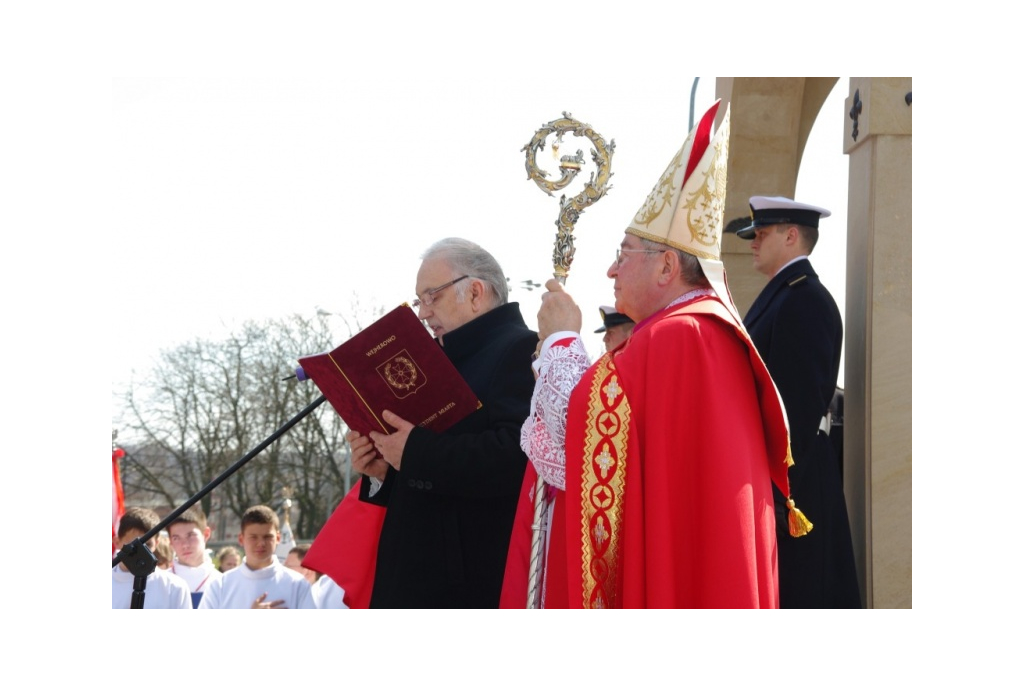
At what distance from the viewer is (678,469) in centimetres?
352

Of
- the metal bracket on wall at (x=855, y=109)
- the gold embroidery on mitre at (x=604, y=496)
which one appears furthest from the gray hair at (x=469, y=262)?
the metal bracket on wall at (x=855, y=109)

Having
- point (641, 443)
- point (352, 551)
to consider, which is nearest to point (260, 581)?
point (352, 551)

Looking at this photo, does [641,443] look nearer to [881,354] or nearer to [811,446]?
[811,446]

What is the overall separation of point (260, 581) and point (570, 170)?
395cm

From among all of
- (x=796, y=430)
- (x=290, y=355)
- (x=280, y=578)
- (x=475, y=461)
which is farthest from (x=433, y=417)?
(x=290, y=355)

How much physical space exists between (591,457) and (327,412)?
2731 cm

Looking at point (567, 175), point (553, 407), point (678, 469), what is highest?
point (567, 175)

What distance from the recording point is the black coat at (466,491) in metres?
4.39

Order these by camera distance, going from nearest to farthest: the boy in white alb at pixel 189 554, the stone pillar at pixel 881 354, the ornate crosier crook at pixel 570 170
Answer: the ornate crosier crook at pixel 570 170
the stone pillar at pixel 881 354
the boy in white alb at pixel 189 554

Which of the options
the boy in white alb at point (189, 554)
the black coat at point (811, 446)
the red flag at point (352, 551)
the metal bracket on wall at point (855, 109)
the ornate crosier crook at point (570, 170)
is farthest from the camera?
the boy in white alb at point (189, 554)

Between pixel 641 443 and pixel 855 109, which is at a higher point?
pixel 855 109

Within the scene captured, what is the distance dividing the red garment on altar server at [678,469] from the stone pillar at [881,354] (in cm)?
178

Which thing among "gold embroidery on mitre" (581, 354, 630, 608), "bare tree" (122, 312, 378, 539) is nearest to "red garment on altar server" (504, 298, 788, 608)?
"gold embroidery on mitre" (581, 354, 630, 608)

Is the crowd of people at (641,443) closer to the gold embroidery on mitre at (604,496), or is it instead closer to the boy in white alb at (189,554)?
the gold embroidery on mitre at (604,496)
